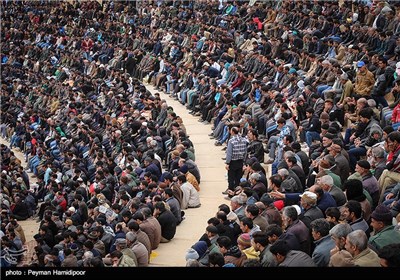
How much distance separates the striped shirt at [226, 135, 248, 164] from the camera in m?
15.5

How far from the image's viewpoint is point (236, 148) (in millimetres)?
15492

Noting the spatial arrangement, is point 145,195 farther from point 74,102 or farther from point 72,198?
point 74,102

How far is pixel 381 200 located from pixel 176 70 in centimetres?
1677

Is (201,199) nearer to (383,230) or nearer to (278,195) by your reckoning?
(278,195)

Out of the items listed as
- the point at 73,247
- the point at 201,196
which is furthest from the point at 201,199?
the point at 73,247

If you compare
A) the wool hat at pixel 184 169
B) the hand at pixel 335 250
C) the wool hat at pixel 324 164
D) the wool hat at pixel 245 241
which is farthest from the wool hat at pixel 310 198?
the wool hat at pixel 184 169

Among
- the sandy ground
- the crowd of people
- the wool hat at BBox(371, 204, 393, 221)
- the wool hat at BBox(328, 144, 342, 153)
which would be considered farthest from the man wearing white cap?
the wool hat at BBox(371, 204, 393, 221)

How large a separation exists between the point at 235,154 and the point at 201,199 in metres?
1.34

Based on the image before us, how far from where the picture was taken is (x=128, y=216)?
12641 mm

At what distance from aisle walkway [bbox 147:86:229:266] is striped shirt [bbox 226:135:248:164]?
39.8 inches

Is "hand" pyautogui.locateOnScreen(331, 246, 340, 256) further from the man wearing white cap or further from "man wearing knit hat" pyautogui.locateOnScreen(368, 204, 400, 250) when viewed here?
the man wearing white cap

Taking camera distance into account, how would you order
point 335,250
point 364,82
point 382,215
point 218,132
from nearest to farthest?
point 335,250
point 382,215
point 364,82
point 218,132

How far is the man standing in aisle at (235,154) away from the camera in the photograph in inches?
610

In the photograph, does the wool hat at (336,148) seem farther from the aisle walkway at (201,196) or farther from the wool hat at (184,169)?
the wool hat at (184,169)
